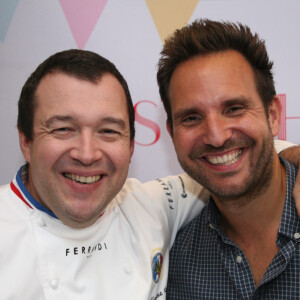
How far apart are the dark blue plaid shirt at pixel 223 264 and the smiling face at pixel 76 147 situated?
1.31 ft

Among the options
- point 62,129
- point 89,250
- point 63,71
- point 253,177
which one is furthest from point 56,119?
point 253,177

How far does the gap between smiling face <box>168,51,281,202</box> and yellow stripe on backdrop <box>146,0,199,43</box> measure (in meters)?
0.43

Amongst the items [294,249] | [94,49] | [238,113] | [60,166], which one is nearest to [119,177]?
[60,166]

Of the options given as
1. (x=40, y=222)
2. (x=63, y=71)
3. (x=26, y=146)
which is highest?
(x=63, y=71)

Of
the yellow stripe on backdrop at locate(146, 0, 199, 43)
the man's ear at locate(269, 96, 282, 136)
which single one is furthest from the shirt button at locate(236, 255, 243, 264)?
the yellow stripe on backdrop at locate(146, 0, 199, 43)

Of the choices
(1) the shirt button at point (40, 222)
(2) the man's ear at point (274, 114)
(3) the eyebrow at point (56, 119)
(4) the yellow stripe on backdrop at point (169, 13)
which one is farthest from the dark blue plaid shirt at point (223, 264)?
(4) the yellow stripe on backdrop at point (169, 13)

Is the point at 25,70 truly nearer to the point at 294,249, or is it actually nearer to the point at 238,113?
the point at 238,113

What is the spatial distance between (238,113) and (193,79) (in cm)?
18

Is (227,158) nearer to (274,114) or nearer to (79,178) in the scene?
(274,114)

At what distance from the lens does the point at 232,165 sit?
1096mm

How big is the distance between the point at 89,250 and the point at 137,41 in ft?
3.14

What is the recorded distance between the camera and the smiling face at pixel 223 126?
41.3 inches

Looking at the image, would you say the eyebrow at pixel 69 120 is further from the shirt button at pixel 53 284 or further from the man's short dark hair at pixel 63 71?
the shirt button at pixel 53 284

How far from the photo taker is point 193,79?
1.10 meters
